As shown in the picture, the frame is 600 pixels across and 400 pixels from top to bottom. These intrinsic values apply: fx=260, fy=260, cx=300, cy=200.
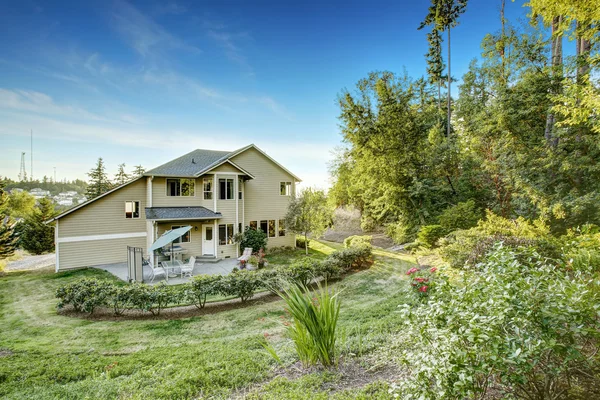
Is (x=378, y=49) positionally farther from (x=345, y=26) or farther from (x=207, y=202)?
(x=207, y=202)

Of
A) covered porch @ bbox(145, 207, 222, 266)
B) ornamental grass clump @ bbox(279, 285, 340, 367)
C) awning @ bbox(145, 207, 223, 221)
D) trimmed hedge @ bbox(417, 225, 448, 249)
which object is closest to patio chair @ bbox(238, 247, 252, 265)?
covered porch @ bbox(145, 207, 222, 266)

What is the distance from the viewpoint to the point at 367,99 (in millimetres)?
18438

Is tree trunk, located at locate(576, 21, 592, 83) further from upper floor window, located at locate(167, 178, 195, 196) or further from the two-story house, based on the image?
upper floor window, located at locate(167, 178, 195, 196)

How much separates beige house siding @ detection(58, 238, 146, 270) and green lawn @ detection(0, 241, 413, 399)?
4764 millimetres

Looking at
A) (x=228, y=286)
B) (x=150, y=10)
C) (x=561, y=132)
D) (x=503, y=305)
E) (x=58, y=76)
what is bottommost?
(x=228, y=286)

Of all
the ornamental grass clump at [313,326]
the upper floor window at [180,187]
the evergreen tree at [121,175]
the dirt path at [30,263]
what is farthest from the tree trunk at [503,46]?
the evergreen tree at [121,175]

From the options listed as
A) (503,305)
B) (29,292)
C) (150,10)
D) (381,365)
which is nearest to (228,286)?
(381,365)

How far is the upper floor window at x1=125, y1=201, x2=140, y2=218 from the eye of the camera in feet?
52.3

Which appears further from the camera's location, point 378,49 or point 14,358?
point 378,49

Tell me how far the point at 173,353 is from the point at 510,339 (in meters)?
5.33

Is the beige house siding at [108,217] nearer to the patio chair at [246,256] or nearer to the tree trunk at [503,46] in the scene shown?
the patio chair at [246,256]

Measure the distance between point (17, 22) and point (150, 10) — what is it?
16.1 ft

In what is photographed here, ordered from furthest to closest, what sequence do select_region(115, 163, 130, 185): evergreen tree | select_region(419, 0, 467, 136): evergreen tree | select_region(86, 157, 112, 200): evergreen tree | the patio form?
select_region(115, 163, 130, 185): evergreen tree < select_region(86, 157, 112, 200): evergreen tree < select_region(419, 0, 467, 136): evergreen tree < the patio

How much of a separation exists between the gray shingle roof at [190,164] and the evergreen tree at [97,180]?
95.9ft
